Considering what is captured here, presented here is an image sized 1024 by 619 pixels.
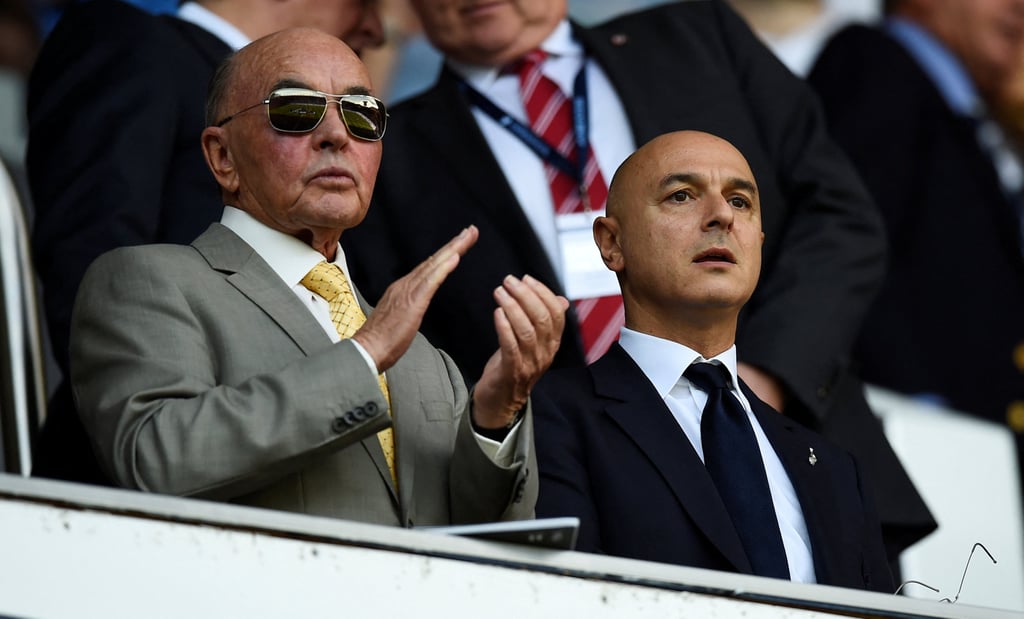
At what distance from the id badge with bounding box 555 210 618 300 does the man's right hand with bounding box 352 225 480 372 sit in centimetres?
111

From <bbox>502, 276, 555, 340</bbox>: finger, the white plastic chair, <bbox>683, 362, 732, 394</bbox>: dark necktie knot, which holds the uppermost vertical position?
<bbox>502, 276, 555, 340</bbox>: finger

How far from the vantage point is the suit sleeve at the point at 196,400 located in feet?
7.51

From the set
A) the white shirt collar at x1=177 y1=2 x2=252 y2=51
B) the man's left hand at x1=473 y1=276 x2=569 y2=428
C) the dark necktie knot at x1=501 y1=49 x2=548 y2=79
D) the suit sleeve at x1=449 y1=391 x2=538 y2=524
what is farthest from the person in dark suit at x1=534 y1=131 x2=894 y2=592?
the white shirt collar at x1=177 y1=2 x2=252 y2=51

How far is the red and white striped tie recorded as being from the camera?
347 centimetres

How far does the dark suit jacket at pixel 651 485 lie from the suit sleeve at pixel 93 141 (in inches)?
34.1

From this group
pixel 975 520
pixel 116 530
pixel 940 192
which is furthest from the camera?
pixel 940 192

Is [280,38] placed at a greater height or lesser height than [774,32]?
lesser

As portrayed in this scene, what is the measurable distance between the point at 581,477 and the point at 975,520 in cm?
260

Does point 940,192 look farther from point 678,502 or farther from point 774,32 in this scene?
point 678,502

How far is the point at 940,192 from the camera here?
17.9 ft

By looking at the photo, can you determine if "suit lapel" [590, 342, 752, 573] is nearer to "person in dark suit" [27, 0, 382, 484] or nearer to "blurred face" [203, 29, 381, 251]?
"blurred face" [203, 29, 381, 251]

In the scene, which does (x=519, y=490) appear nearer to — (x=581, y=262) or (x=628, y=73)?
(x=581, y=262)

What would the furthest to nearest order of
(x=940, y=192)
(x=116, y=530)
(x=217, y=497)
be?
(x=940, y=192), (x=217, y=497), (x=116, y=530)

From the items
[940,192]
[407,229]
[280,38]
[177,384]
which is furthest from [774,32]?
[177,384]
